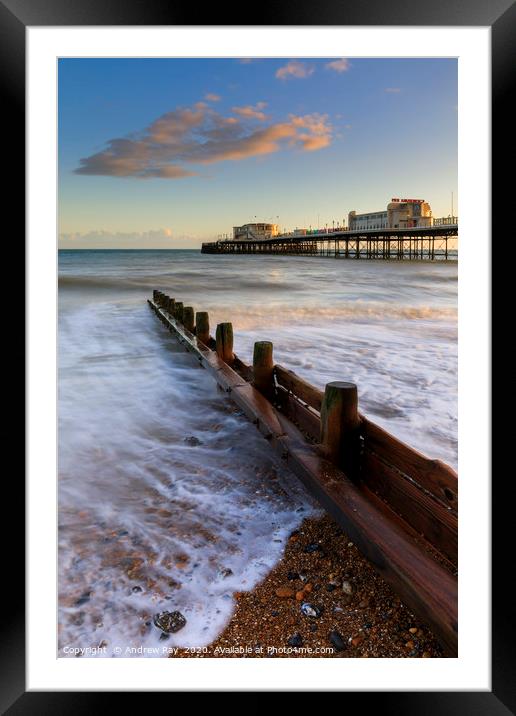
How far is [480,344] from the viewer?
1.83m

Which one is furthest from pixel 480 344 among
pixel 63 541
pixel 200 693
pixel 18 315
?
pixel 63 541

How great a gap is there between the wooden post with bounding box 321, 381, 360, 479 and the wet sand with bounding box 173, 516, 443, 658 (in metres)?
0.45

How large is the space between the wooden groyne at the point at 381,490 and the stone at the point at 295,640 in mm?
419

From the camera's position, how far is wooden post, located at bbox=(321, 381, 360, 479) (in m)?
2.58

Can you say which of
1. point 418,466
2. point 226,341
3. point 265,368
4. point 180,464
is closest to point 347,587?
point 418,466

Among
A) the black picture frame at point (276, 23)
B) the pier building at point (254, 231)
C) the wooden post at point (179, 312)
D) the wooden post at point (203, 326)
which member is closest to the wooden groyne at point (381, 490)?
the black picture frame at point (276, 23)

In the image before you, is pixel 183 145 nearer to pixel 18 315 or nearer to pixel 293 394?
pixel 293 394

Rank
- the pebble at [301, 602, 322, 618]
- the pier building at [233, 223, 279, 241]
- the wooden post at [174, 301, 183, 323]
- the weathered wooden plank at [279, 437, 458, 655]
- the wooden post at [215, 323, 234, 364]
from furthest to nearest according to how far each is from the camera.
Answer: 1. the pier building at [233, 223, 279, 241]
2. the wooden post at [174, 301, 183, 323]
3. the wooden post at [215, 323, 234, 364]
4. the pebble at [301, 602, 322, 618]
5. the weathered wooden plank at [279, 437, 458, 655]

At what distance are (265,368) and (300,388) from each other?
0.67m

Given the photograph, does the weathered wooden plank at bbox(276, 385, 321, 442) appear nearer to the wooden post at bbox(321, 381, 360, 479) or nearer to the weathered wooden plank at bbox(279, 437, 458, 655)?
the wooden post at bbox(321, 381, 360, 479)

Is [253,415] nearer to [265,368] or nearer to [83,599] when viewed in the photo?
[265,368]

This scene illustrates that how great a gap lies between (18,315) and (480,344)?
1755mm

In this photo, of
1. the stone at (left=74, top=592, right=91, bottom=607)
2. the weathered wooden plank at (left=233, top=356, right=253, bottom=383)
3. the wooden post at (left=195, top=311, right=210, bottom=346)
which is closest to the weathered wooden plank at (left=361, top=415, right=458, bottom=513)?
the stone at (left=74, top=592, right=91, bottom=607)

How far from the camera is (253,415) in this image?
3664 mm
